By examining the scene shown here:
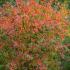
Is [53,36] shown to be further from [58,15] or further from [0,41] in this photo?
[0,41]

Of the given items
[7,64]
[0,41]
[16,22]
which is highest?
[16,22]

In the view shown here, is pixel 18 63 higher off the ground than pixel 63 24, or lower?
lower

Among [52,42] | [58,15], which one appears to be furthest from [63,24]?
[52,42]

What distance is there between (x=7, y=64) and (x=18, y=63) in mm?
268

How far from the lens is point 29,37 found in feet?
23.9

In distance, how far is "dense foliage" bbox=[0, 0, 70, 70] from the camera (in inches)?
285

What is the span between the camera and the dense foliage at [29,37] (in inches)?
285

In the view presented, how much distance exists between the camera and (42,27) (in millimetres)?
7391

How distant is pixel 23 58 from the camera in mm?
7285

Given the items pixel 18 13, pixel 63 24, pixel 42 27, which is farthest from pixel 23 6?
pixel 63 24

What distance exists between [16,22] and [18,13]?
0.35 metres

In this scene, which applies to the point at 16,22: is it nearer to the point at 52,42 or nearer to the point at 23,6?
the point at 23,6

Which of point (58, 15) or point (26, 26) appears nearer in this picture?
point (26, 26)

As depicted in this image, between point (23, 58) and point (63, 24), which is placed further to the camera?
point (63, 24)
